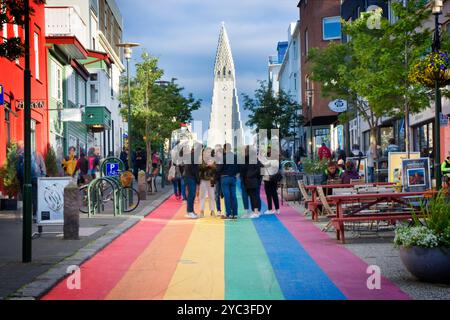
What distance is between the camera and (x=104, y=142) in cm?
5459

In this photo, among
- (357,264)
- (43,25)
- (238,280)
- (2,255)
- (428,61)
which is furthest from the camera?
(43,25)

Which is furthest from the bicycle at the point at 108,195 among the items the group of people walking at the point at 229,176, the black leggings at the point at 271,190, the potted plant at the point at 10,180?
the black leggings at the point at 271,190

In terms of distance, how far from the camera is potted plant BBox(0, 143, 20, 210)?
21.6m

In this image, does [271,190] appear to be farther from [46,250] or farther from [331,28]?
[331,28]

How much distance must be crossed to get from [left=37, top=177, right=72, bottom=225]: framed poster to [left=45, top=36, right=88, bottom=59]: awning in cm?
1864

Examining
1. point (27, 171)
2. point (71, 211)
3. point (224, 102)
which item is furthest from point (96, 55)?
point (224, 102)

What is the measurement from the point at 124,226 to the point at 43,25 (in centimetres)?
1574

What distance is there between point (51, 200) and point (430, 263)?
8109mm

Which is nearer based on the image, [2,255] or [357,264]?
[357,264]

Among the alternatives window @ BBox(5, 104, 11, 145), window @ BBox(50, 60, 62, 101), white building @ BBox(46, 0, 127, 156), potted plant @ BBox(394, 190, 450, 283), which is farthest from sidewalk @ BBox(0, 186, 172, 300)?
white building @ BBox(46, 0, 127, 156)

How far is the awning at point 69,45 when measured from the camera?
107ft

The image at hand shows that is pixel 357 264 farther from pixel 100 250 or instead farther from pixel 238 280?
pixel 100 250

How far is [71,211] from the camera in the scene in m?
14.0
